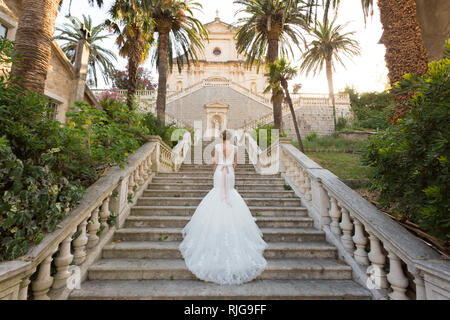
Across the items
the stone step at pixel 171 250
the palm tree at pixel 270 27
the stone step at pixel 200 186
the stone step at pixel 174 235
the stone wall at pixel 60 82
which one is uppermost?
the palm tree at pixel 270 27

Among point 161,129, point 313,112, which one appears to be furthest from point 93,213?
point 313,112

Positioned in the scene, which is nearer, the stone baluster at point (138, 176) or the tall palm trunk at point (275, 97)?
the stone baluster at point (138, 176)

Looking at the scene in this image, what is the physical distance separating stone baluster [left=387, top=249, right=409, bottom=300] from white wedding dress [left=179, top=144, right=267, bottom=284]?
1535 mm

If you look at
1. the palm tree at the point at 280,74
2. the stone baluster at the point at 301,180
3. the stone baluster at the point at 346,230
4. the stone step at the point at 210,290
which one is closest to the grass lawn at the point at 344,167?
the palm tree at the point at 280,74

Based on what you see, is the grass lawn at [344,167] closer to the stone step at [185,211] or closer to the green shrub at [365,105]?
the stone step at [185,211]

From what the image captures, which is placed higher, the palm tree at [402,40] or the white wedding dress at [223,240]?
the palm tree at [402,40]

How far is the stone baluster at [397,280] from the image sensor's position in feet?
7.85

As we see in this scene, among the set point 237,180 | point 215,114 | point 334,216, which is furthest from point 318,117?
point 334,216

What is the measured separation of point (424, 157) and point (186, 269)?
10.7 feet

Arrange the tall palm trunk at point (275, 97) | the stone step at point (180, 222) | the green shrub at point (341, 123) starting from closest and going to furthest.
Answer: the stone step at point (180, 222), the tall palm trunk at point (275, 97), the green shrub at point (341, 123)

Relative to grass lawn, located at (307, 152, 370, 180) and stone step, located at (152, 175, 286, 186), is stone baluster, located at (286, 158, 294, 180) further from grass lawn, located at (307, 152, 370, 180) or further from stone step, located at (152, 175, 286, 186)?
grass lawn, located at (307, 152, 370, 180)

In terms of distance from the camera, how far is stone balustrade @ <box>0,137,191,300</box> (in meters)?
1.92

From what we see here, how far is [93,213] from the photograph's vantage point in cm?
314

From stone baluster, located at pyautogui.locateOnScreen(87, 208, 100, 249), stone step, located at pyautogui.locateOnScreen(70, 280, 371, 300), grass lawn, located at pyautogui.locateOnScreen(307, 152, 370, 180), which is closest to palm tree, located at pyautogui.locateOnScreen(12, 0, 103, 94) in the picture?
stone baluster, located at pyautogui.locateOnScreen(87, 208, 100, 249)
